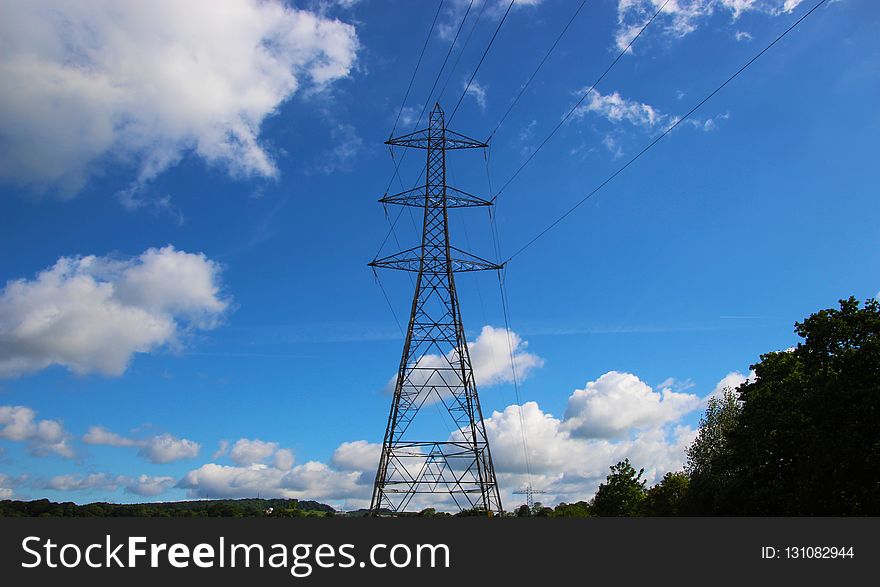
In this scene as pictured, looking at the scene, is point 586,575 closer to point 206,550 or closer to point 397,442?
point 206,550

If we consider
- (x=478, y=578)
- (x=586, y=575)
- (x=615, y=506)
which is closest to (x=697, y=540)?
(x=586, y=575)

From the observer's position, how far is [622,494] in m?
70.8

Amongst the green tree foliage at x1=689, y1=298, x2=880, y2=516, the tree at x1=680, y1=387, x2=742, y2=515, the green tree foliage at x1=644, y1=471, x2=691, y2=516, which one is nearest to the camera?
the green tree foliage at x1=689, y1=298, x2=880, y2=516

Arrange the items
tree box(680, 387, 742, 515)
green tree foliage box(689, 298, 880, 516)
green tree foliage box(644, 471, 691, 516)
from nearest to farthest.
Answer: green tree foliage box(689, 298, 880, 516) < tree box(680, 387, 742, 515) < green tree foliage box(644, 471, 691, 516)

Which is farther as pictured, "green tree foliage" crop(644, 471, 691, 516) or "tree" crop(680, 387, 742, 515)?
"green tree foliage" crop(644, 471, 691, 516)

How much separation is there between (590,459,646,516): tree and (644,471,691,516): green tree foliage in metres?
1.33

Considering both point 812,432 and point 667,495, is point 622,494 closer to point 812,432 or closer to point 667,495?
point 667,495

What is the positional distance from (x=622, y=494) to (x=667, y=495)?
4.64 m

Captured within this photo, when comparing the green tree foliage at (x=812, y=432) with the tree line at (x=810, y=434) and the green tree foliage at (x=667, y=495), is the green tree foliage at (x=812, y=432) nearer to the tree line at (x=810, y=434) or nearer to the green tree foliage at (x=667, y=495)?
the tree line at (x=810, y=434)

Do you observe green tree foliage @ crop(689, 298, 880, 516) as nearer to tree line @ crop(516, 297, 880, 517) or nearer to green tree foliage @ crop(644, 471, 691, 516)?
tree line @ crop(516, 297, 880, 517)

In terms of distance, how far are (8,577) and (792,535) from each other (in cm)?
3030

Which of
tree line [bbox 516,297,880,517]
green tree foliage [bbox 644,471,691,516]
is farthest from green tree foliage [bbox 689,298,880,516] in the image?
green tree foliage [bbox 644,471,691,516]

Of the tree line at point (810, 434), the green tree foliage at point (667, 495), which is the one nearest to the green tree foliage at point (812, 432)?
the tree line at point (810, 434)

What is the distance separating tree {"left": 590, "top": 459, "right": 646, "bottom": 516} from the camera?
70.4 m
